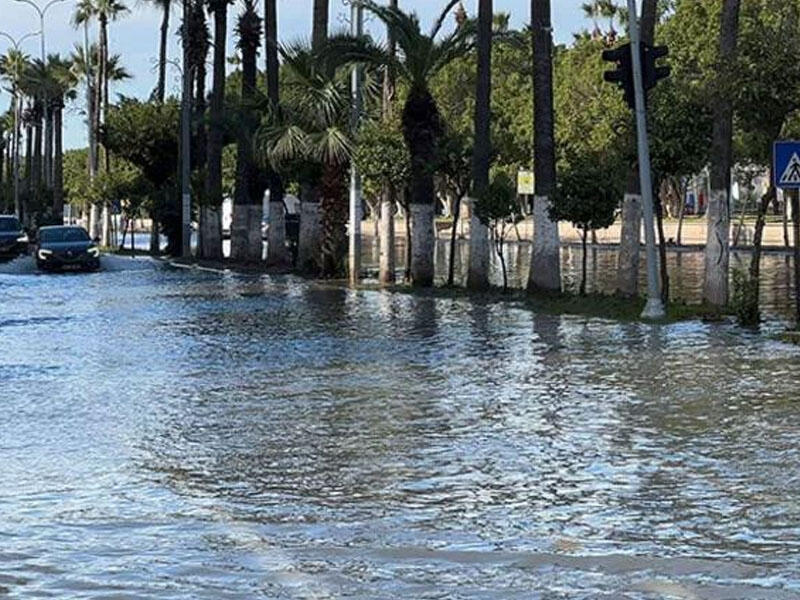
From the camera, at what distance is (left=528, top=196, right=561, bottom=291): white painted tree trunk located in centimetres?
2928

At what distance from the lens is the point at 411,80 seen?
1356 inches

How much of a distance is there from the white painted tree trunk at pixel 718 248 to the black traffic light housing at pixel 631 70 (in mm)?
2278

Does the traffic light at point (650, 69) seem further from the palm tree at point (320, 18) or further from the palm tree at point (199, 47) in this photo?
the palm tree at point (199, 47)

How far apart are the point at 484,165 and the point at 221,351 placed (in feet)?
41.2

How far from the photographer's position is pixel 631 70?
2427 cm

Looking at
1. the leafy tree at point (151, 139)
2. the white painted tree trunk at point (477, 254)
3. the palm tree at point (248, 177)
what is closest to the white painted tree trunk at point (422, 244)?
the white painted tree trunk at point (477, 254)

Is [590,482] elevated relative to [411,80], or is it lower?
lower

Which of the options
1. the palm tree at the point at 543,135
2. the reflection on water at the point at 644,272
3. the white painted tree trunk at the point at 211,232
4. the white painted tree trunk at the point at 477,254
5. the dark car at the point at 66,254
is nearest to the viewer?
the palm tree at the point at 543,135

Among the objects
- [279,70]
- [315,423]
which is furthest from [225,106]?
[315,423]

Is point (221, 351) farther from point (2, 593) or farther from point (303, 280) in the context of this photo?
point (303, 280)

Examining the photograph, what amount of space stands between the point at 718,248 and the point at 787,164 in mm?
4945

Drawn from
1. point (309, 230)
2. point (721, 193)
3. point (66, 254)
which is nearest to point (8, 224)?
point (66, 254)

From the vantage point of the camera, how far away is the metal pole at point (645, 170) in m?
23.8

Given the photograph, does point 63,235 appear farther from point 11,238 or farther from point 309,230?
point 309,230
